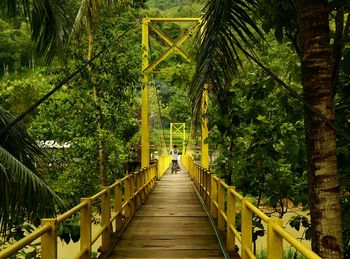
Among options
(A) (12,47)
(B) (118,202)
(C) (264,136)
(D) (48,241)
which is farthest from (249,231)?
(A) (12,47)

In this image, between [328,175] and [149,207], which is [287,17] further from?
[149,207]

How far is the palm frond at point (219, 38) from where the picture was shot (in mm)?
3941

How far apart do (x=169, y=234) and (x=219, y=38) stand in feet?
13.3

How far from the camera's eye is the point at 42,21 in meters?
5.34

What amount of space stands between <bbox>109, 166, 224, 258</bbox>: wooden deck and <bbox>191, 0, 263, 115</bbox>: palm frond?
2.52 m

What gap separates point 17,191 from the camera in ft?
14.0

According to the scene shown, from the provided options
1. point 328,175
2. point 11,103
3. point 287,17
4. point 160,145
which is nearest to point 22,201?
point 328,175

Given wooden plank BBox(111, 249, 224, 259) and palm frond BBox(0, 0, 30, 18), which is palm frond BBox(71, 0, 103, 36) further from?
wooden plank BBox(111, 249, 224, 259)

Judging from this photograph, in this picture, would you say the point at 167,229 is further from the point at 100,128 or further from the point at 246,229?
the point at 246,229

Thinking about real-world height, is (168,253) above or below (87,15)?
below

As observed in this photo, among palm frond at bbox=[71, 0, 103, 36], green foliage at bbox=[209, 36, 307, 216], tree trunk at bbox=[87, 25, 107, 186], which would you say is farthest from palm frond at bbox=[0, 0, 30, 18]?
tree trunk at bbox=[87, 25, 107, 186]

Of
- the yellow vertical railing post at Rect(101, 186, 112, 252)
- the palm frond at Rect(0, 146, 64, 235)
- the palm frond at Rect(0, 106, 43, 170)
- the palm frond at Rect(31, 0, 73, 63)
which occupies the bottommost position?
the yellow vertical railing post at Rect(101, 186, 112, 252)

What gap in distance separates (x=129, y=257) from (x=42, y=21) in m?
2.98

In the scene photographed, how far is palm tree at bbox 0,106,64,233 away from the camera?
4.07 meters
